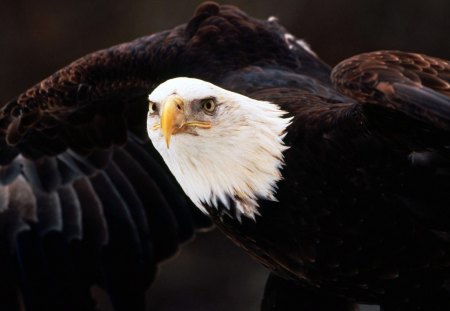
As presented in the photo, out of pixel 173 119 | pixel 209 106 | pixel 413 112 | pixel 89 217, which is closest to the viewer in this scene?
pixel 413 112

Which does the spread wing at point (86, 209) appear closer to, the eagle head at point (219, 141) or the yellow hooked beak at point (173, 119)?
the eagle head at point (219, 141)

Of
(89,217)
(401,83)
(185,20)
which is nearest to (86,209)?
(89,217)

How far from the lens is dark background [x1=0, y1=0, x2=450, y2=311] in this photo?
26.3 ft

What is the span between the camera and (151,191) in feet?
17.2

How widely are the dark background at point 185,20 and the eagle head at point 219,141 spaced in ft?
14.3

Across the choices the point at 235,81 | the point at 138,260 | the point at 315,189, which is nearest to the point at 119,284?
the point at 138,260

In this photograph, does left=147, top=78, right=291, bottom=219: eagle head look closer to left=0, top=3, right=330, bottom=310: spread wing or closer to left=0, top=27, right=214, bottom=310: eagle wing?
left=0, top=3, right=330, bottom=310: spread wing

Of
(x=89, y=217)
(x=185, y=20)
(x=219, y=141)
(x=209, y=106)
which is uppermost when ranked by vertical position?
(x=209, y=106)

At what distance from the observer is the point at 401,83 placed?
11.0 ft

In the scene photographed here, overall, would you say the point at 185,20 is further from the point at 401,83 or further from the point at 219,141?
the point at 401,83

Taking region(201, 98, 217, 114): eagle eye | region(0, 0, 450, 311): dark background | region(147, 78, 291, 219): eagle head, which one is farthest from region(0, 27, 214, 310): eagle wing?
region(0, 0, 450, 311): dark background

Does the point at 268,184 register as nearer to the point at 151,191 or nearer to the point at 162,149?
the point at 162,149

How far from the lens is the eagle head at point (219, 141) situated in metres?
3.50

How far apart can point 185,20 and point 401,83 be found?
4.89 meters
